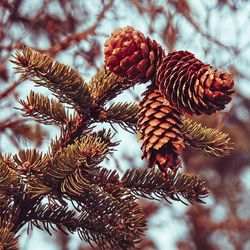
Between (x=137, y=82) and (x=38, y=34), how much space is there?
1.80 meters

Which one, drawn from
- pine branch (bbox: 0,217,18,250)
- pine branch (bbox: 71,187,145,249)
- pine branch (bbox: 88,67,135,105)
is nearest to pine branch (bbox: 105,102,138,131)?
pine branch (bbox: 88,67,135,105)

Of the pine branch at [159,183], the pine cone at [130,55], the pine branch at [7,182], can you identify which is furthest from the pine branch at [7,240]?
the pine cone at [130,55]

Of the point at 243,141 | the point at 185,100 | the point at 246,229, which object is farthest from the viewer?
the point at 246,229

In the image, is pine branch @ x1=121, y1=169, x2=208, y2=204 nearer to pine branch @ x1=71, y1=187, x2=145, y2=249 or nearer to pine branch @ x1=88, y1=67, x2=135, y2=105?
pine branch @ x1=71, y1=187, x2=145, y2=249

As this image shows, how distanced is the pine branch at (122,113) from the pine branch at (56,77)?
0.04 metres

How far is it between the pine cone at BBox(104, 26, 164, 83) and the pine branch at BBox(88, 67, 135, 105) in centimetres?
3

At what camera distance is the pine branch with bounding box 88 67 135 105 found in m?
0.87

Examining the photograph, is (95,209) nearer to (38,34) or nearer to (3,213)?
(3,213)

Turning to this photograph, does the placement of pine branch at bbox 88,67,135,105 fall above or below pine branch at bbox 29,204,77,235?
above

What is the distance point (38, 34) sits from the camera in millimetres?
2570

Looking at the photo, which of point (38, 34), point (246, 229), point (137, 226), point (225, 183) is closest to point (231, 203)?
point (225, 183)

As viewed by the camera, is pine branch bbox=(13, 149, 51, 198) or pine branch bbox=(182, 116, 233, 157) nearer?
pine branch bbox=(13, 149, 51, 198)

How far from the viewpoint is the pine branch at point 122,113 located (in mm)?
890

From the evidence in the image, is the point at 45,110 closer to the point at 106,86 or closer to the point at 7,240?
the point at 106,86
